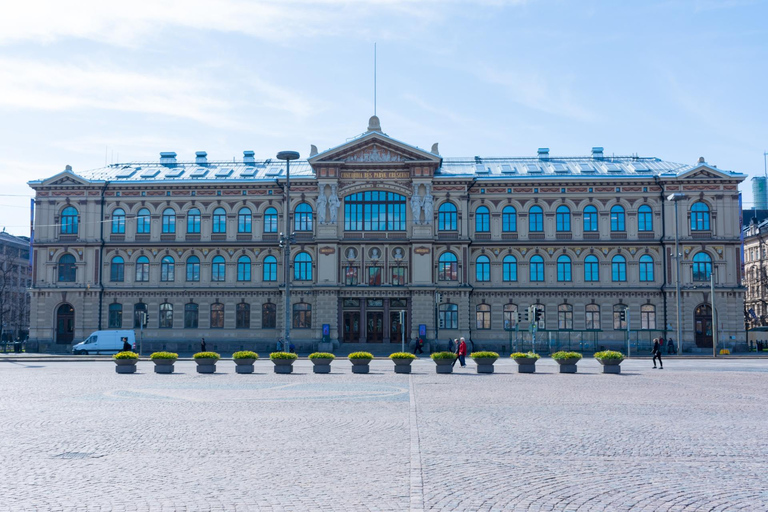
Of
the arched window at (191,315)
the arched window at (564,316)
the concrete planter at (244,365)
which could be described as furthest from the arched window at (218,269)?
the concrete planter at (244,365)

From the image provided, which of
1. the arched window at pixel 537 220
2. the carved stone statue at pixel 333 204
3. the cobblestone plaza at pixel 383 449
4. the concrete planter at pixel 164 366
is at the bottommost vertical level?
the cobblestone plaza at pixel 383 449

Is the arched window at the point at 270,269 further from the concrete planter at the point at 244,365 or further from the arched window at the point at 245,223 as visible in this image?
the concrete planter at the point at 244,365

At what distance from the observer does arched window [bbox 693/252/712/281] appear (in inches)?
2680

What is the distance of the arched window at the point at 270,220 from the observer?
70.5 m

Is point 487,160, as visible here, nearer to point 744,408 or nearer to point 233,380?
point 233,380

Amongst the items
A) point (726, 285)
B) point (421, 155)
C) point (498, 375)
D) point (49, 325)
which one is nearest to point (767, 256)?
point (726, 285)

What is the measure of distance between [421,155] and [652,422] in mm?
50555

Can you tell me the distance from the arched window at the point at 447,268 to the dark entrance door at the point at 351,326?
25.6 ft

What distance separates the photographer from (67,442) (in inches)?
621

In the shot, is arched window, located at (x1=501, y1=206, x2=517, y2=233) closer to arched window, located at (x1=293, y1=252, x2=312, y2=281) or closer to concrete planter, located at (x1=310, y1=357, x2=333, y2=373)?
arched window, located at (x1=293, y1=252, x2=312, y2=281)

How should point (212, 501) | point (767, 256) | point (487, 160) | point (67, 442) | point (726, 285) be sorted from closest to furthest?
point (212, 501) < point (67, 442) < point (726, 285) < point (487, 160) < point (767, 256)

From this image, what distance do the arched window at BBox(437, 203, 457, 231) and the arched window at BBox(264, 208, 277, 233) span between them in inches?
562

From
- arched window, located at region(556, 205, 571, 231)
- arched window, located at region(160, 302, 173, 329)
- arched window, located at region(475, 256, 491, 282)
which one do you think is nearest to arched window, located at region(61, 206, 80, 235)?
arched window, located at region(160, 302, 173, 329)

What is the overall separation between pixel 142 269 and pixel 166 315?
4.66m
